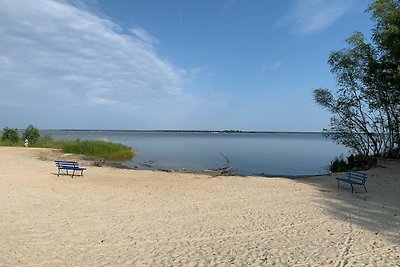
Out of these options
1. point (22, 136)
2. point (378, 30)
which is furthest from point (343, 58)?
point (22, 136)

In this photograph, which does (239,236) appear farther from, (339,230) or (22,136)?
(22,136)

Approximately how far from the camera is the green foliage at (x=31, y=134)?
37859 millimetres

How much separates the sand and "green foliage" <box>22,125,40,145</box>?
84.9ft

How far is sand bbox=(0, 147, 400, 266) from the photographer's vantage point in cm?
636

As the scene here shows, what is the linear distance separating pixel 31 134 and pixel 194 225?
34.8 m

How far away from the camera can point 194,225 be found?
8.62m

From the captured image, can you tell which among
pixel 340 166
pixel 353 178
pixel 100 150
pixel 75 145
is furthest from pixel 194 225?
pixel 75 145

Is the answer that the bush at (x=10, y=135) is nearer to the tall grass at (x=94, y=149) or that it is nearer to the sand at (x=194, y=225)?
the tall grass at (x=94, y=149)

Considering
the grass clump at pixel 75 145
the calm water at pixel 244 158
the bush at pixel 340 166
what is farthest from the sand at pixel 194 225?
the grass clump at pixel 75 145

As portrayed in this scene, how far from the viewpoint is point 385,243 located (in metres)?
7.21

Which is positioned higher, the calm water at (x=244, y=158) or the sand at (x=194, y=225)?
the calm water at (x=244, y=158)

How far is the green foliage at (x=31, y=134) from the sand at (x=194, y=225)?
25.9 meters

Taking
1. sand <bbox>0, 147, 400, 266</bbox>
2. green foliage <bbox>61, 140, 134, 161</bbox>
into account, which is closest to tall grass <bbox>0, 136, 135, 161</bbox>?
green foliage <bbox>61, 140, 134, 161</bbox>

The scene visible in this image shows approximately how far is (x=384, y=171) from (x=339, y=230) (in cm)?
1260
